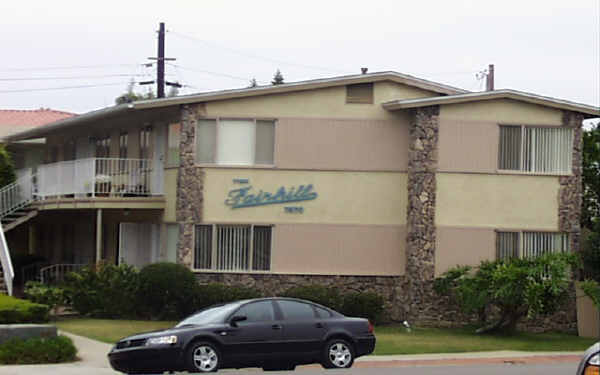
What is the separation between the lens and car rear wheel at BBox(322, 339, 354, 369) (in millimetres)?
16781

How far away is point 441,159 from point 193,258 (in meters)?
7.05

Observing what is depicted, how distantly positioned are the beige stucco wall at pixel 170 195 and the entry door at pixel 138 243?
1.12 meters

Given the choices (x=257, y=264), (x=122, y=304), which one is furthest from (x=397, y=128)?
(x=122, y=304)

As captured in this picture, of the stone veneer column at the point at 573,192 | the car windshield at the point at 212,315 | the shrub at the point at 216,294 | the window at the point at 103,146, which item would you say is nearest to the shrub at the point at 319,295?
the shrub at the point at 216,294

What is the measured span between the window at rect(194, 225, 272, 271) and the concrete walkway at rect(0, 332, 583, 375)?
5756mm

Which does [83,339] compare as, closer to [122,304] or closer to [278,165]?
[122,304]

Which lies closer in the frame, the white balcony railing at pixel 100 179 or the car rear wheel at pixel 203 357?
the car rear wheel at pixel 203 357

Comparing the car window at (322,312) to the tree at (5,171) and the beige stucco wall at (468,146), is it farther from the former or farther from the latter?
the tree at (5,171)

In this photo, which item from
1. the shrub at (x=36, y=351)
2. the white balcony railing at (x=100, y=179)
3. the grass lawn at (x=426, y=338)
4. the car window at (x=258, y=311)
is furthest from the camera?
the white balcony railing at (x=100, y=179)

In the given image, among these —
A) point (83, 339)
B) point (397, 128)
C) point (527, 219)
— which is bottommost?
point (83, 339)

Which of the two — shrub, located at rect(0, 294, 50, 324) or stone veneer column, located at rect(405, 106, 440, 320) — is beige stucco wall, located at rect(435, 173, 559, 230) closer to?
stone veneer column, located at rect(405, 106, 440, 320)

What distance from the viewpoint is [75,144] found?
3644 centimetres

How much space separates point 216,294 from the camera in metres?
26.0

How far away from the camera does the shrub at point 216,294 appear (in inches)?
1020
